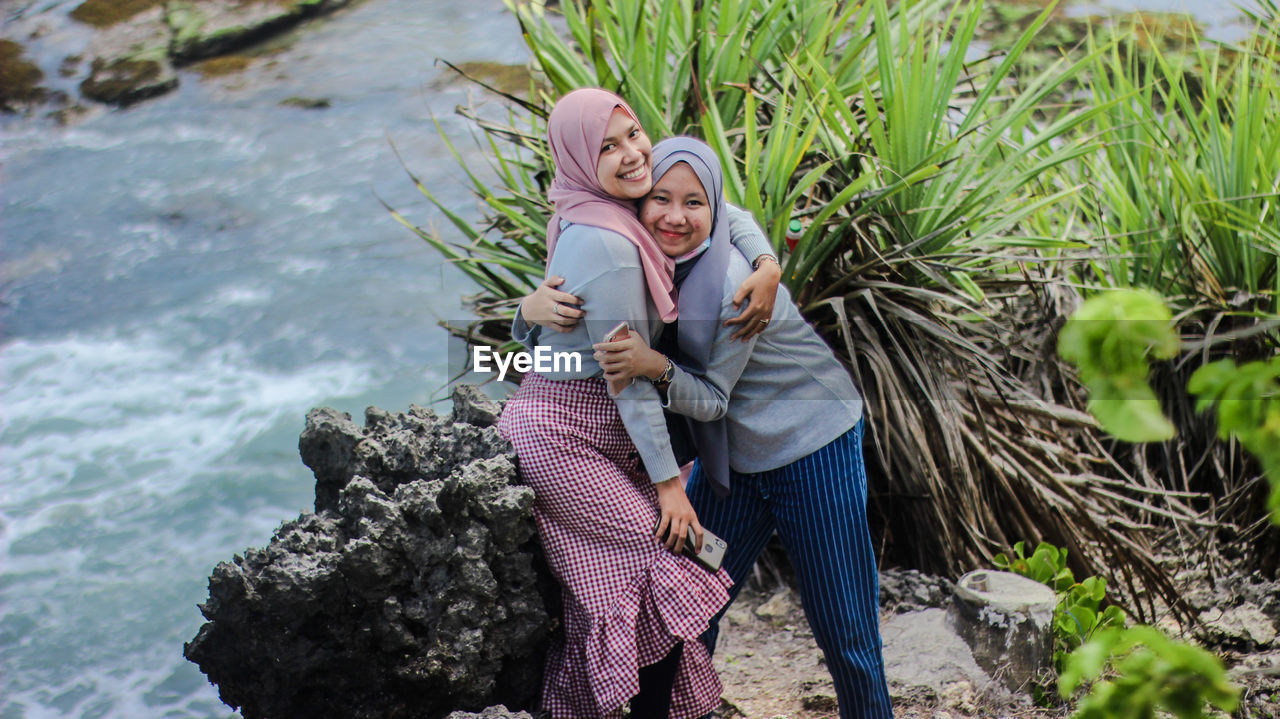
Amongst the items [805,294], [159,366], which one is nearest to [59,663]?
[159,366]

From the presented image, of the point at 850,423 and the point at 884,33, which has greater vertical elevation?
the point at 884,33

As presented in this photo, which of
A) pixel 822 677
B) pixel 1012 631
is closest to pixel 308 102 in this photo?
pixel 822 677

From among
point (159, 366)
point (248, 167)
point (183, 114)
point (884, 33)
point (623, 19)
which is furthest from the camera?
point (183, 114)

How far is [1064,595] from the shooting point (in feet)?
9.82

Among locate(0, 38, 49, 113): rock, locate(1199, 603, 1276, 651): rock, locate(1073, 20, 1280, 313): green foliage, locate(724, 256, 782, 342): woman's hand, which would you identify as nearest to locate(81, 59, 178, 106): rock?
locate(0, 38, 49, 113): rock

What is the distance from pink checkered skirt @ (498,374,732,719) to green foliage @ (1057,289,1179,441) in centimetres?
129

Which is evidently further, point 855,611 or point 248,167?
point 248,167

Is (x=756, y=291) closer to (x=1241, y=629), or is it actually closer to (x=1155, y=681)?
(x=1155, y=681)

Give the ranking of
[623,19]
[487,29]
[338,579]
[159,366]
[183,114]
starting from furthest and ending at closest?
[487,29] → [183,114] → [159,366] → [623,19] → [338,579]

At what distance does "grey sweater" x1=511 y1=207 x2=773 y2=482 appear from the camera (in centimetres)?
199

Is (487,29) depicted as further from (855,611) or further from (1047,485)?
(855,611)

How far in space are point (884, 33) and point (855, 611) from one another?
6.02ft

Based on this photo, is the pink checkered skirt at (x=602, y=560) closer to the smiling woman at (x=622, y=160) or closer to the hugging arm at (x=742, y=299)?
the hugging arm at (x=742, y=299)

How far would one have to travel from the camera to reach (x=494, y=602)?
226 centimetres
